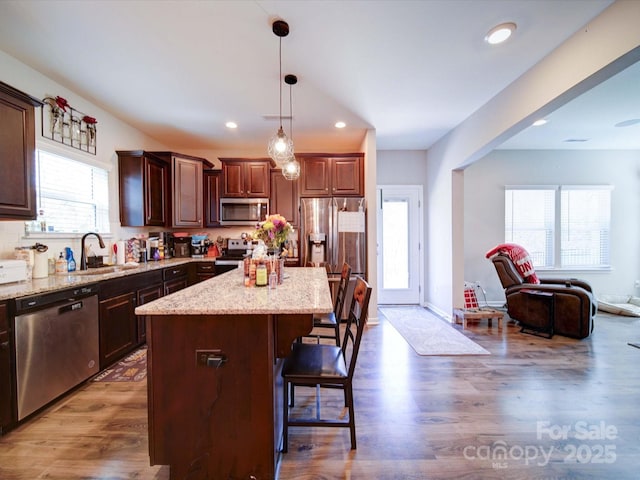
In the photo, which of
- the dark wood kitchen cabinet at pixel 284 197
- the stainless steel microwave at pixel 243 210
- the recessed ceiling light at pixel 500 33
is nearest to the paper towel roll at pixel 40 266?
the stainless steel microwave at pixel 243 210

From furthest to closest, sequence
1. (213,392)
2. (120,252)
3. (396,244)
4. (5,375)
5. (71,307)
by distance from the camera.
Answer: (396,244) → (120,252) → (71,307) → (5,375) → (213,392)

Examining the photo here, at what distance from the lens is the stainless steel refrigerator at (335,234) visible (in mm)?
3729

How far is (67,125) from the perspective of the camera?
2658 millimetres

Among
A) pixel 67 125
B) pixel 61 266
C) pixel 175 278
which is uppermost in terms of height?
pixel 67 125

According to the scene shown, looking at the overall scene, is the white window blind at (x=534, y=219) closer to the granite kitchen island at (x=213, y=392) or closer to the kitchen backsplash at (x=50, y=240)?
the granite kitchen island at (x=213, y=392)

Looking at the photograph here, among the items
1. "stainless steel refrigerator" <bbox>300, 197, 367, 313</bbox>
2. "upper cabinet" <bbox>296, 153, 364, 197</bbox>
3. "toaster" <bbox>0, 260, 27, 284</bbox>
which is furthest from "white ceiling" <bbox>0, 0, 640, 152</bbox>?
"toaster" <bbox>0, 260, 27, 284</bbox>

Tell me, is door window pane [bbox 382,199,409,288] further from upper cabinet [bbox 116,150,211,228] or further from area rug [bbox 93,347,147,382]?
area rug [bbox 93,347,147,382]

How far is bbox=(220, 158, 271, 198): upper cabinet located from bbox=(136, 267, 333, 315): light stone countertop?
2.53 metres

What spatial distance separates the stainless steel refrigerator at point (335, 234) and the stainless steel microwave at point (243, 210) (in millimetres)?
728

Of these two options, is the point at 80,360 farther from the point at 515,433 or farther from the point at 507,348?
the point at 507,348

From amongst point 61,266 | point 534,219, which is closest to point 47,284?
point 61,266

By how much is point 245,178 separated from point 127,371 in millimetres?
2871

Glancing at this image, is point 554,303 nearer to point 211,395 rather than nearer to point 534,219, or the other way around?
point 534,219

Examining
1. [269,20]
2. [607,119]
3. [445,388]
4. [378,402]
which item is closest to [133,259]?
[269,20]
